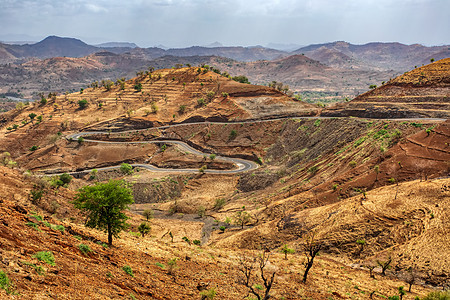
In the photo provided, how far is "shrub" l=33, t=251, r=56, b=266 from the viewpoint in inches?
573

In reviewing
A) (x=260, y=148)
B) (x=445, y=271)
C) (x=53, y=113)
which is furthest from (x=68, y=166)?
(x=445, y=271)

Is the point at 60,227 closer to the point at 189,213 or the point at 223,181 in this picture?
the point at 189,213

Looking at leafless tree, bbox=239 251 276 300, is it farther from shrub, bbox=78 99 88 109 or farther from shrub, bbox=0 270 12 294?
shrub, bbox=78 99 88 109

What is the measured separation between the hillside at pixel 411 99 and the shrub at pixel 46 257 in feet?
226

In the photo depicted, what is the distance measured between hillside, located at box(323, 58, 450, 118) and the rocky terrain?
51cm

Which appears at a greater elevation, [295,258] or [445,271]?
[445,271]

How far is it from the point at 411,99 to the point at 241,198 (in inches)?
1883

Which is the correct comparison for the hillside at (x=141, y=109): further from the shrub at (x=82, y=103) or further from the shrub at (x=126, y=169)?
the shrub at (x=126, y=169)

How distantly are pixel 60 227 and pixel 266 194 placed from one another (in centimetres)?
4014

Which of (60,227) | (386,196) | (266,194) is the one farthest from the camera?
(266,194)

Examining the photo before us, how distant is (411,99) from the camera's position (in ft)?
224

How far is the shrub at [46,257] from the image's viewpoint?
14555 millimetres

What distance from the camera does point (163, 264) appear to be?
2192 cm

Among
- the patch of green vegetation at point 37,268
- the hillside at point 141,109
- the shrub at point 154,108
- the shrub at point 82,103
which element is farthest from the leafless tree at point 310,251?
the shrub at point 82,103
